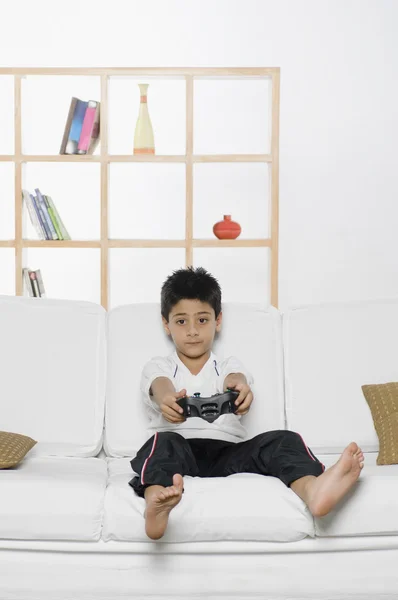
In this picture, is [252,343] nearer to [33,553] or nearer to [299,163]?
[33,553]

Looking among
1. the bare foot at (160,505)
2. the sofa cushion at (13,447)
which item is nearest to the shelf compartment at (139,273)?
the sofa cushion at (13,447)

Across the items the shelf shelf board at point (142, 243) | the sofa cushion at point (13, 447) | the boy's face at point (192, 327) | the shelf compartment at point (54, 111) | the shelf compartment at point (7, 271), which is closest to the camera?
the sofa cushion at point (13, 447)

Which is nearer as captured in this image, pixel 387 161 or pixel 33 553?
pixel 33 553

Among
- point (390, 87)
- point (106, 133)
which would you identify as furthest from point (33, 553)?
point (390, 87)

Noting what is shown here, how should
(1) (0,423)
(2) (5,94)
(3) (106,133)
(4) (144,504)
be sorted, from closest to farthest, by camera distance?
1. (4) (144,504)
2. (1) (0,423)
3. (3) (106,133)
4. (2) (5,94)

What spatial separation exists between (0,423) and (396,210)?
2989 millimetres

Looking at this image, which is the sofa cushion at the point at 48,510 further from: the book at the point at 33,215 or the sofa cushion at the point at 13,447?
the book at the point at 33,215

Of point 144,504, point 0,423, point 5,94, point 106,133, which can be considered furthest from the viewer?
point 5,94

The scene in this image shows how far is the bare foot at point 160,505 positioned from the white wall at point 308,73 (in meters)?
3.03

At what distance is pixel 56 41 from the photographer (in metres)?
4.77

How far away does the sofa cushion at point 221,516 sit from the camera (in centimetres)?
202

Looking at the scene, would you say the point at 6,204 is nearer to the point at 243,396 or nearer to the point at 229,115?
the point at 229,115

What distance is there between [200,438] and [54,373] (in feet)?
1.75

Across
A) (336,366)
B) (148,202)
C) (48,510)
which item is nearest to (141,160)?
(148,202)
